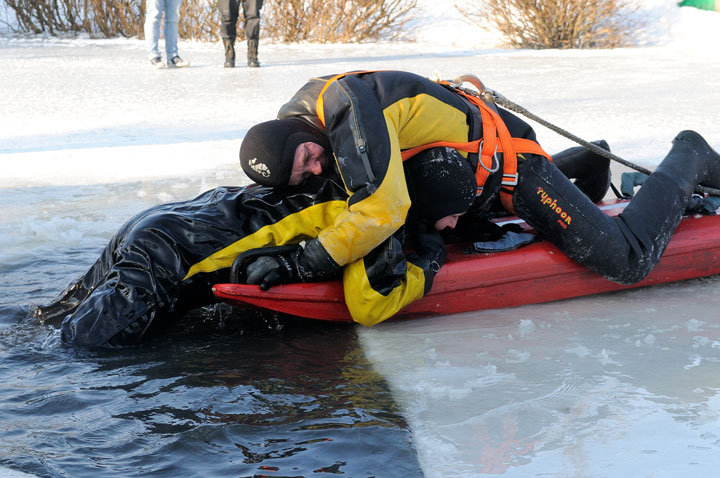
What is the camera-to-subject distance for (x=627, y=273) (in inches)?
131

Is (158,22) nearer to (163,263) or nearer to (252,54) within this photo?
(252,54)

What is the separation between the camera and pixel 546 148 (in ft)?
19.1

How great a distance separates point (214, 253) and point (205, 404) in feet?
2.27

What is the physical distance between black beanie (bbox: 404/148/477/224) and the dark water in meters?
0.58

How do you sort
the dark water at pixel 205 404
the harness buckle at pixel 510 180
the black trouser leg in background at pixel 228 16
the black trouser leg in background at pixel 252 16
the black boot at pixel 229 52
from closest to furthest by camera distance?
the dark water at pixel 205 404
the harness buckle at pixel 510 180
the black trouser leg in background at pixel 228 16
the black trouser leg in background at pixel 252 16
the black boot at pixel 229 52

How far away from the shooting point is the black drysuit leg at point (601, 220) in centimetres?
322

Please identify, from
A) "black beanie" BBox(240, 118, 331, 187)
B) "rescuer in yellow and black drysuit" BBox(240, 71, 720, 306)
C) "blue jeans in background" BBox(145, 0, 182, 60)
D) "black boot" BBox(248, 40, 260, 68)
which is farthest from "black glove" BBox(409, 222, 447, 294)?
"black boot" BBox(248, 40, 260, 68)

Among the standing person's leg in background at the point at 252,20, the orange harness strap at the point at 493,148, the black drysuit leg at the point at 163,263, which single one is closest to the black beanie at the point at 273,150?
the black drysuit leg at the point at 163,263

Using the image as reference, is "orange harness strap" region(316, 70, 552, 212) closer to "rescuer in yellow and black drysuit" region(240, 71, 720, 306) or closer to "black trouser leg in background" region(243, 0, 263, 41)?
"rescuer in yellow and black drysuit" region(240, 71, 720, 306)

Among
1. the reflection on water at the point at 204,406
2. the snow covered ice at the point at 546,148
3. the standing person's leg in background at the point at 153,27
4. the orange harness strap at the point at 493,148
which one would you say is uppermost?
the standing person's leg in background at the point at 153,27

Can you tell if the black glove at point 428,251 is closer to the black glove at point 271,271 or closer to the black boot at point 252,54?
the black glove at point 271,271

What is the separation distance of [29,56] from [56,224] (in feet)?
26.5

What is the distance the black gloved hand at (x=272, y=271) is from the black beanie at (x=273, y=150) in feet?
0.88

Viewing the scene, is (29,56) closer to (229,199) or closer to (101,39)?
(101,39)
